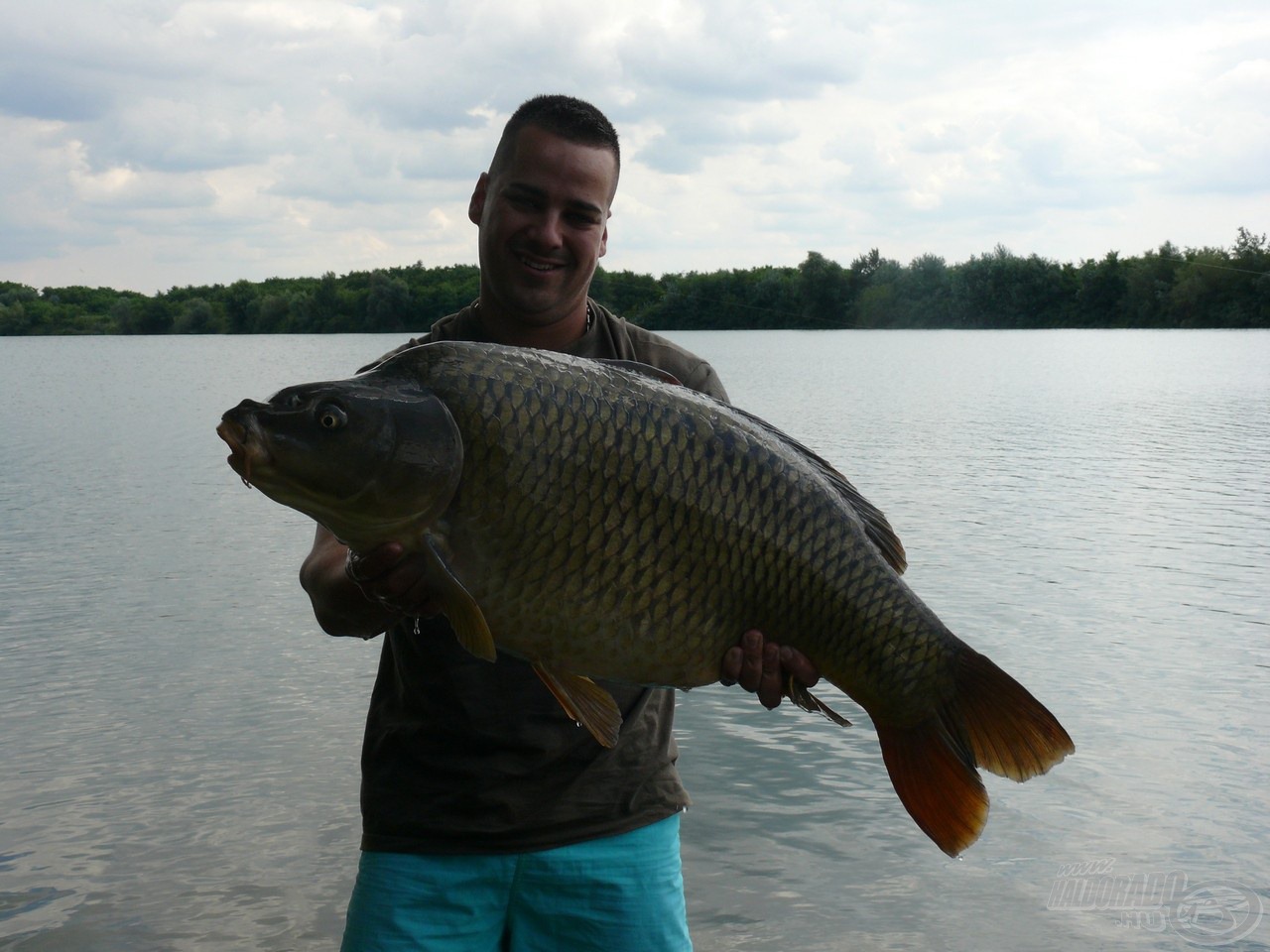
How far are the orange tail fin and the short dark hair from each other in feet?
3.80

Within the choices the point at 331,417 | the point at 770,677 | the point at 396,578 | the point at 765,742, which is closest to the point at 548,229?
the point at 331,417

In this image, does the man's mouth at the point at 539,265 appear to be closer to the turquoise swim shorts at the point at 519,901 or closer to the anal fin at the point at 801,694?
the anal fin at the point at 801,694

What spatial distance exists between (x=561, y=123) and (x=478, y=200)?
321 millimetres

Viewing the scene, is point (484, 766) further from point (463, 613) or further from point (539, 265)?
point (539, 265)

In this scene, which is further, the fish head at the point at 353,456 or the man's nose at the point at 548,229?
the man's nose at the point at 548,229

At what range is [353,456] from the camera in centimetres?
171

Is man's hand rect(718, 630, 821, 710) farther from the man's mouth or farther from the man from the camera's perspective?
the man's mouth

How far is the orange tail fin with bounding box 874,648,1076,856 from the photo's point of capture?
1955 millimetres

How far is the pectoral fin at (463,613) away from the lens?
167cm

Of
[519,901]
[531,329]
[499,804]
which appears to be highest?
[531,329]

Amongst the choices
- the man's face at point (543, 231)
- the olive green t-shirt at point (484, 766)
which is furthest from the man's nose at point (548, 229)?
the olive green t-shirt at point (484, 766)

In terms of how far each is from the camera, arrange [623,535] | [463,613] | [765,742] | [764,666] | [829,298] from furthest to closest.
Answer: [829,298]
[765,742]
[764,666]
[623,535]
[463,613]

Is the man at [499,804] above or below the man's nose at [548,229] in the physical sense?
below

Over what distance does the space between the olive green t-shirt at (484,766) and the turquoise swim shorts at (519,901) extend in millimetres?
33
